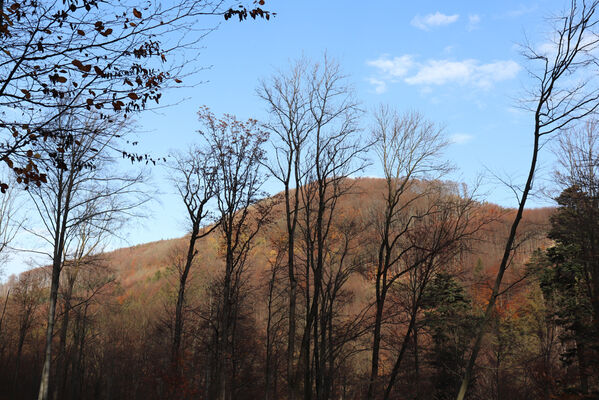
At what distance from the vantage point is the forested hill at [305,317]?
15203 millimetres

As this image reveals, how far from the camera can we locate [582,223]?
17.7m

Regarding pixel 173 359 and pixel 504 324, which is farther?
pixel 504 324

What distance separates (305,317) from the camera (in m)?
22.3

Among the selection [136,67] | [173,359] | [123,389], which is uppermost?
[136,67]

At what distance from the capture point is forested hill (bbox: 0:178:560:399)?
1520 centimetres

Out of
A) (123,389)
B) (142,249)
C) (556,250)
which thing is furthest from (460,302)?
(142,249)

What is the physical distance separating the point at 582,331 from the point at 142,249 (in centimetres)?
11086

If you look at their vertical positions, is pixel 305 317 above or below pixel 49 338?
above

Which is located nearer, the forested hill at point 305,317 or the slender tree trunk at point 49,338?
the slender tree trunk at point 49,338

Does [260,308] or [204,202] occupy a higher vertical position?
[204,202]

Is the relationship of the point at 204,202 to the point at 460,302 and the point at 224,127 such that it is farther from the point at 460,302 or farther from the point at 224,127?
the point at 460,302

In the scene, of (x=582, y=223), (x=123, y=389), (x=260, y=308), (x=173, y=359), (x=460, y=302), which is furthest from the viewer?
(x=260, y=308)

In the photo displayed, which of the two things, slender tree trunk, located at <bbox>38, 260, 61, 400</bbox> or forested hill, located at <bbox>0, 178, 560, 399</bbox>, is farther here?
forested hill, located at <bbox>0, 178, 560, 399</bbox>

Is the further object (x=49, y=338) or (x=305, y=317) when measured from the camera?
(x=305, y=317)
